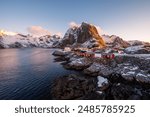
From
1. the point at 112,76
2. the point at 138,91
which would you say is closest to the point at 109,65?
the point at 112,76

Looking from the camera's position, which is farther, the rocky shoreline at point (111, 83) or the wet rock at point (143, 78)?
the wet rock at point (143, 78)

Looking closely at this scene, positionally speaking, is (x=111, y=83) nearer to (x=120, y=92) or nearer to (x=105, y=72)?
(x=120, y=92)

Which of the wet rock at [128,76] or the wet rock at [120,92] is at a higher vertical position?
the wet rock at [128,76]

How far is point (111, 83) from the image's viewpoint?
31469 mm

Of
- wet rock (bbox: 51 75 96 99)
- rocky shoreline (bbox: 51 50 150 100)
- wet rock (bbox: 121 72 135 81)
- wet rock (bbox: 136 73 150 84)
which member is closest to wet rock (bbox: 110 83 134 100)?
rocky shoreline (bbox: 51 50 150 100)

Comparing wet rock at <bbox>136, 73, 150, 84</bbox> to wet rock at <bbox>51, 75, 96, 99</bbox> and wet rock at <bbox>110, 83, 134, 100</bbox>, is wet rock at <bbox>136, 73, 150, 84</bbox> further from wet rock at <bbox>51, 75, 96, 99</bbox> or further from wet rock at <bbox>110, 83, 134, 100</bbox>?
wet rock at <bbox>51, 75, 96, 99</bbox>

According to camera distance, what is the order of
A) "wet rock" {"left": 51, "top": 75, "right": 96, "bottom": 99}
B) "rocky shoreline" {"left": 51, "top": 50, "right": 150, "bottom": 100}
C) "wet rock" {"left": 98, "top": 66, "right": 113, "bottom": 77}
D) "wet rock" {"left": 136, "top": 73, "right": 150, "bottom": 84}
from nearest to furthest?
1. "rocky shoreline" {"left": 51, "top": 50, "right": 150, "bottom": 100}
2. "wet rock" {"left": 51, "top": 75, "right": 96, "bottom": 99}
3. "wet rock" {"left": 136, "top": 73, "right": 150, "bottom": 84}
4. "wet rock" {"left": 98, "top": 66, "right": 113, "bottom": 77}

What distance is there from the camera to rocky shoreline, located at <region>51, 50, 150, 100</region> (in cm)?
2533

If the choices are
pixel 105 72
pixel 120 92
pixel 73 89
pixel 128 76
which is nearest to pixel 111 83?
pixel 120 92

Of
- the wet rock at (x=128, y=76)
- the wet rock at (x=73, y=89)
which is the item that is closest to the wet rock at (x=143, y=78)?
the wet rock at (x=128, y=76)

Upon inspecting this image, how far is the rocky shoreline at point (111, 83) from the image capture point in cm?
2533

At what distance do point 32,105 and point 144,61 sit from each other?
1670 inches

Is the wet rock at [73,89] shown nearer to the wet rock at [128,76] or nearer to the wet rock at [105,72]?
the wet rock at [105,72]

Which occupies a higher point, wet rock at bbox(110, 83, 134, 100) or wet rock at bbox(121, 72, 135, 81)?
wet rock at bbox(121, 72, 135, 81)
